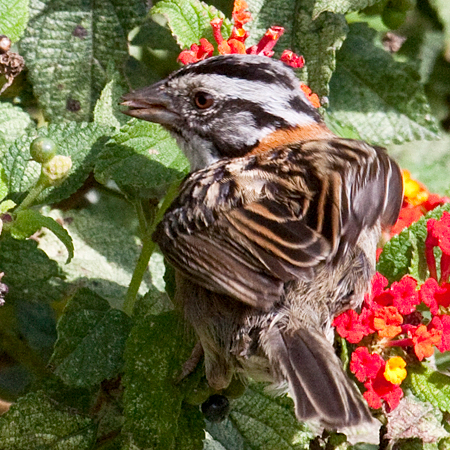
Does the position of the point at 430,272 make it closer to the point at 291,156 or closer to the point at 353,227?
the point at 353,227

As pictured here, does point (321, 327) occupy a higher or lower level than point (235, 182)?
lower

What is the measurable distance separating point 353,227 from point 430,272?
1.12ft

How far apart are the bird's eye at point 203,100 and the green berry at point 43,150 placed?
64 cm

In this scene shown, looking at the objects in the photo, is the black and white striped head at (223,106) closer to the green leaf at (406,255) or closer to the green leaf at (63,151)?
the green leaf at (63,151)

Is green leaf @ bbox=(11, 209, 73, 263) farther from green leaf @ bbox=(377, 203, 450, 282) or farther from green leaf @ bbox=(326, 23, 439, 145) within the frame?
green leaf @ bbox=(326, 23, 439, 145)

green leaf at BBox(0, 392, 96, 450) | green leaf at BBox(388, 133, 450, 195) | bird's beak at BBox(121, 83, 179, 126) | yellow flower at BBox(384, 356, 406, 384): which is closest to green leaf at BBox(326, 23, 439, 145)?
green leaf at BBox(388, 133, 450, 195)

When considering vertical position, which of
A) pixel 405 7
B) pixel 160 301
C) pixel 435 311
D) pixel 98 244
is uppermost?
pixel 405 7

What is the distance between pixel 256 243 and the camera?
247 centimetres

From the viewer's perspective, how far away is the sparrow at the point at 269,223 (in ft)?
7.95

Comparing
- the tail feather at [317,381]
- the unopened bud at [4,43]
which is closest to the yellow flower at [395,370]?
the tail feather at [317,381]

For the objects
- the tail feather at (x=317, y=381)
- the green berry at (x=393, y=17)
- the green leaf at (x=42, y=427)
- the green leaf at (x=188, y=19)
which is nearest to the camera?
the tail feather at (x=317, y=381)

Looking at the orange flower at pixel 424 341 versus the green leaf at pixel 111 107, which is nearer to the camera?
the orange flower at pixel 424 341

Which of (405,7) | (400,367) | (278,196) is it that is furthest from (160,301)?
(405,7)

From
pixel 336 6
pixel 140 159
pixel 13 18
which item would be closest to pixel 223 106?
pixel 140 159
